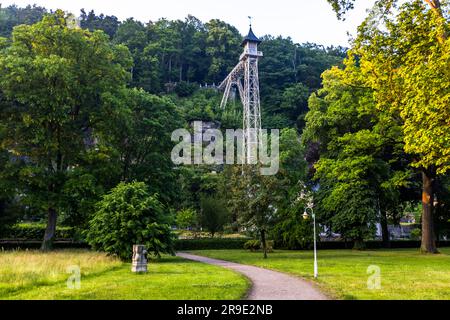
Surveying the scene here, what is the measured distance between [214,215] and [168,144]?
9390 mm

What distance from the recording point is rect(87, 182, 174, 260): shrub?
22.0 metres

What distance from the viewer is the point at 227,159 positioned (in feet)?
207

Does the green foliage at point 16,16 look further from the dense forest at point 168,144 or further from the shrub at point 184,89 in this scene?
the dense forest at point 168,144

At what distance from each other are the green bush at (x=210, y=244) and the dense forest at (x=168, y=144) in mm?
2835

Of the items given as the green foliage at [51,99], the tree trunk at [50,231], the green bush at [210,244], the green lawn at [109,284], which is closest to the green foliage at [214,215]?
the green bush at [210,244]

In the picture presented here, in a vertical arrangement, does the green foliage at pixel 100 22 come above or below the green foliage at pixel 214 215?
above

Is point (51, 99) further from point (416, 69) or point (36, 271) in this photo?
point (416, 69)

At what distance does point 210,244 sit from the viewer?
38375 mm

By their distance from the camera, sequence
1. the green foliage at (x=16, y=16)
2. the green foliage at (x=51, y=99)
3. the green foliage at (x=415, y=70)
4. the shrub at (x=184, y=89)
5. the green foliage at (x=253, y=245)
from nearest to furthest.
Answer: the green foliage at (x=415, y=70) → the green foliage at (x=51, y=99) → the green foliage at (x=253, y=245) → the green foliage at (x=16, y=16) → the shrub at (x=184, y=89)

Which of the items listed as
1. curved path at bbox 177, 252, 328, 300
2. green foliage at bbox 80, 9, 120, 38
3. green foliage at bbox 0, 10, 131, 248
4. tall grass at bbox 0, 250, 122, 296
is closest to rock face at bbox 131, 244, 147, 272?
tall grass at bbox 0, 250, 122, 296

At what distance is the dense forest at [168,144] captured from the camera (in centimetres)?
2259
